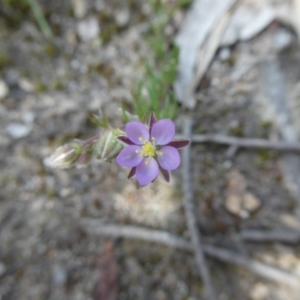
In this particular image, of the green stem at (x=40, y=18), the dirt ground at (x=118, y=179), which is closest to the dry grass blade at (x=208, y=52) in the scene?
→ the dirt ground at (x=118, y=179)

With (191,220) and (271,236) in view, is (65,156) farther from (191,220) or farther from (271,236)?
(271,236)

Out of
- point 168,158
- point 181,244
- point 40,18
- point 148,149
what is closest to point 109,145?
point 148,149

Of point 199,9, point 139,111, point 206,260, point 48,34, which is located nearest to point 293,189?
point 206,260

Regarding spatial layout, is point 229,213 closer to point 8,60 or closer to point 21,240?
point 21,240

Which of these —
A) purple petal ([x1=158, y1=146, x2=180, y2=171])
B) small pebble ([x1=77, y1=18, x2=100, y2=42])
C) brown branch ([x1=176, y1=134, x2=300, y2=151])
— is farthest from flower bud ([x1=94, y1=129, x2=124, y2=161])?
small pebble ([x1=77, y1=18, x2=100, y2=42])

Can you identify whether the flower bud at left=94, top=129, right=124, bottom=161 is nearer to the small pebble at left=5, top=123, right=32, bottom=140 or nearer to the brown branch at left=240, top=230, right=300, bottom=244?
the small pebble at left=5, top=123, right=32, bottom=140

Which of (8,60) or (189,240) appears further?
(8,60)
